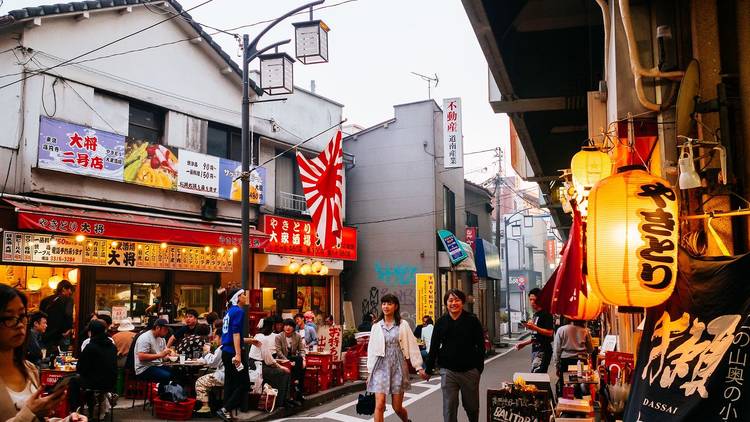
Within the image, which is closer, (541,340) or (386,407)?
(541,340)

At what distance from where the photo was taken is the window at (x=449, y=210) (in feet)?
96.2

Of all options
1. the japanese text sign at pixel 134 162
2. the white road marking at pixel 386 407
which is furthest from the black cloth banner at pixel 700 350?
the japanese text sign at pixel 134 162

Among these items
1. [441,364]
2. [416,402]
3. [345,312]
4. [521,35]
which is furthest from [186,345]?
[345,312]

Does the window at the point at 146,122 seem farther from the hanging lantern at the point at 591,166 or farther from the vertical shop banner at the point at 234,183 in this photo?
the hanging lantern at the point at 591,166

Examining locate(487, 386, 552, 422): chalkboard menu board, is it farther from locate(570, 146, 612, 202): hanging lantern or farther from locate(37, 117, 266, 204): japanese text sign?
locate(37, 117, 266, 204): japanese text sign

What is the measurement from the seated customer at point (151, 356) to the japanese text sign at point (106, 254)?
156 inches

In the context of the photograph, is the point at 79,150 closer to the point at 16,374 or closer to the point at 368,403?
the point at 368,403

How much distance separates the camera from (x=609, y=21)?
21.6 feet

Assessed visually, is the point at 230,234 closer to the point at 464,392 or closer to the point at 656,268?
the point at 464,392

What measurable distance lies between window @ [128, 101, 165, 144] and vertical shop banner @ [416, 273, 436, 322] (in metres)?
12.3

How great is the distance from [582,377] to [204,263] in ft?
41.4

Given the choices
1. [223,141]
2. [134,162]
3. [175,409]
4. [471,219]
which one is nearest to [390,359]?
[175,409]

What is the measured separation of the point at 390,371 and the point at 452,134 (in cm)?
1818

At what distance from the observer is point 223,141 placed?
811 inches
